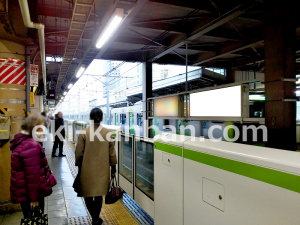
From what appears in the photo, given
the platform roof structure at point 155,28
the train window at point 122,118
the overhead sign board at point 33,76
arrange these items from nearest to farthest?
the platform roof structure at point 155,28 → the overhead sign board at point 33,76 → the train window at point 122,118

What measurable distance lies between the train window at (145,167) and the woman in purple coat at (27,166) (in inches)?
61.9

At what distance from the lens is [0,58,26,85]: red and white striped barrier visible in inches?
157

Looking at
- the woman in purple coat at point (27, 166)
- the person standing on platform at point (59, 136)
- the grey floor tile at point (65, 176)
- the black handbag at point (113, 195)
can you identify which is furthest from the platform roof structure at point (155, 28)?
the grey floor tile at point (65, 176)

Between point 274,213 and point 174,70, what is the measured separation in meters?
16.8

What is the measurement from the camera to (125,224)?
11.4 ft

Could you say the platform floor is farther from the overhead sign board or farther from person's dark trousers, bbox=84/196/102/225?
the overhead sign board

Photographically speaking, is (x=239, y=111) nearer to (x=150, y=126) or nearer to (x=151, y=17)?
(x=151, y=17)

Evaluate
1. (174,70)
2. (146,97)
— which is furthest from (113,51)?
(174,70)

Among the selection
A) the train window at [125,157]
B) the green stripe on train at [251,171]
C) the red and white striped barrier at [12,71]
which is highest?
the red and white striped barrier at [12,71]

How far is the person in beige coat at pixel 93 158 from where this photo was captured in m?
3.18

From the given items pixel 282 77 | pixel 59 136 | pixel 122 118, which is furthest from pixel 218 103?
pixel 122 118

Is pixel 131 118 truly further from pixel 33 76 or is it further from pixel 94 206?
pixel 94 206

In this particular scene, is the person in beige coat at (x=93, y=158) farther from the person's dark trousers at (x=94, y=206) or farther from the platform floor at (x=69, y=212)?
the platform floor at (x=69, y=212)

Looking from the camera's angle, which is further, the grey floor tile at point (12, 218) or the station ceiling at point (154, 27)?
the station ceiling at point (154, 27)
